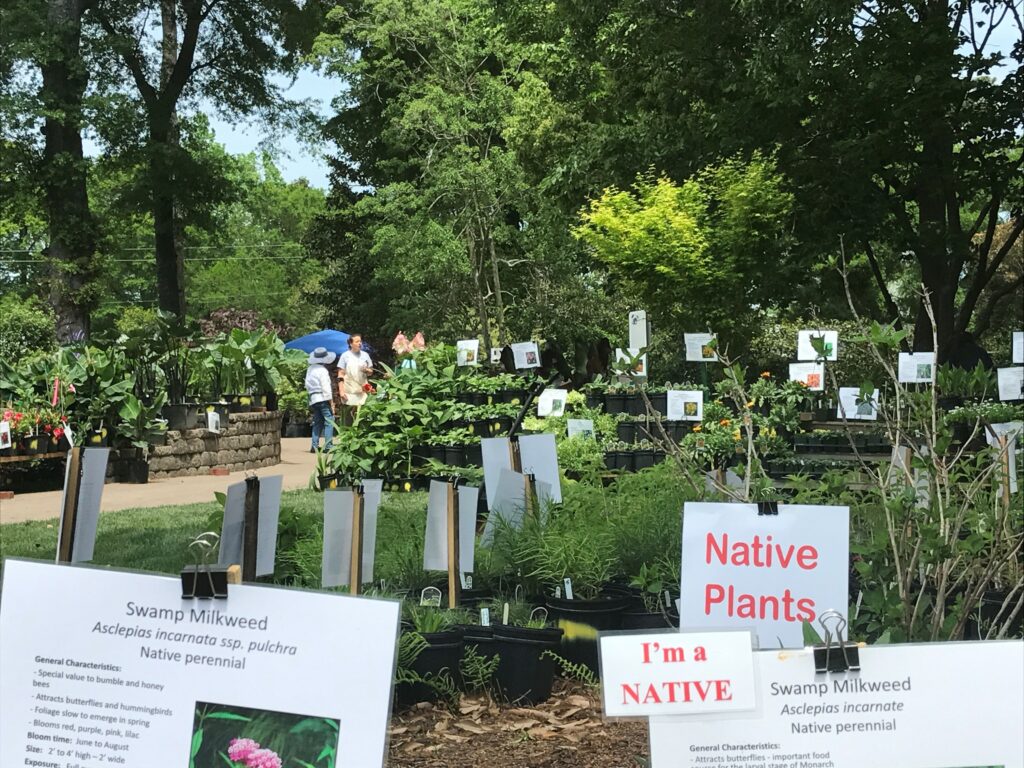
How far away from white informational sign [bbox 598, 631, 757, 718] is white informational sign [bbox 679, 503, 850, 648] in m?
0.82

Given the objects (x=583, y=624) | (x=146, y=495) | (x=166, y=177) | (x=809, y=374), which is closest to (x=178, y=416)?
(x=146, y=495)

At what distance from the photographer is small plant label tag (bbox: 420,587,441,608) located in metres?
3.88

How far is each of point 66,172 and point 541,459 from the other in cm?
1680

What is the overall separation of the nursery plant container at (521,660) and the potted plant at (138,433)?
29.4ft

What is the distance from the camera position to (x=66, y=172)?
1898 cm

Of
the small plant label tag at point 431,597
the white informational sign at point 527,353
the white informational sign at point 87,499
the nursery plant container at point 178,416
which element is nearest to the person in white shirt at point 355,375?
the nursery plant container at point 178,416

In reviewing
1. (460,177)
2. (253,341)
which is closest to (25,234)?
(460,177)

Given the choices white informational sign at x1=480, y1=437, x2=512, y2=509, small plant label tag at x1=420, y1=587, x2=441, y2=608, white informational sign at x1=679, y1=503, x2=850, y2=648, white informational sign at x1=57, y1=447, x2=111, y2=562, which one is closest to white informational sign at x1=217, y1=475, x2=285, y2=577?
white informational sign at x1=57, y1=447, x2=111, y2=562

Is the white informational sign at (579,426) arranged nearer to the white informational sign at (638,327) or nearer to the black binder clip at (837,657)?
the white informational sign at (638,327)

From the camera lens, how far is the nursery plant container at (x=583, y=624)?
151 inches

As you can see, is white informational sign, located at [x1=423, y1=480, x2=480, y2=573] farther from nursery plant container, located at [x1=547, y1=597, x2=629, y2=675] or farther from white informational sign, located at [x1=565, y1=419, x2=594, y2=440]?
white informational sign, located at [x1=565, y1=419, x2=594, y2=440]

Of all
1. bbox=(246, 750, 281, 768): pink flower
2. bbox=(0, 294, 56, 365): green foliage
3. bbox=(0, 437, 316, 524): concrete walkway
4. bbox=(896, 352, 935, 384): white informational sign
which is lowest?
bbox=(0, 437, 316, 524): concrete walkway

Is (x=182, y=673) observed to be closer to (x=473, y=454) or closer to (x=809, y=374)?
(x=473, y=454)

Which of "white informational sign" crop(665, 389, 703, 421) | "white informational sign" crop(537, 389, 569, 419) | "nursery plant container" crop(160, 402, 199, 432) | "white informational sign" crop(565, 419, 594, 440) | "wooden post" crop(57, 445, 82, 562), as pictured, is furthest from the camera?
"nursery plant container" crop(160, 402, 199, 432)
